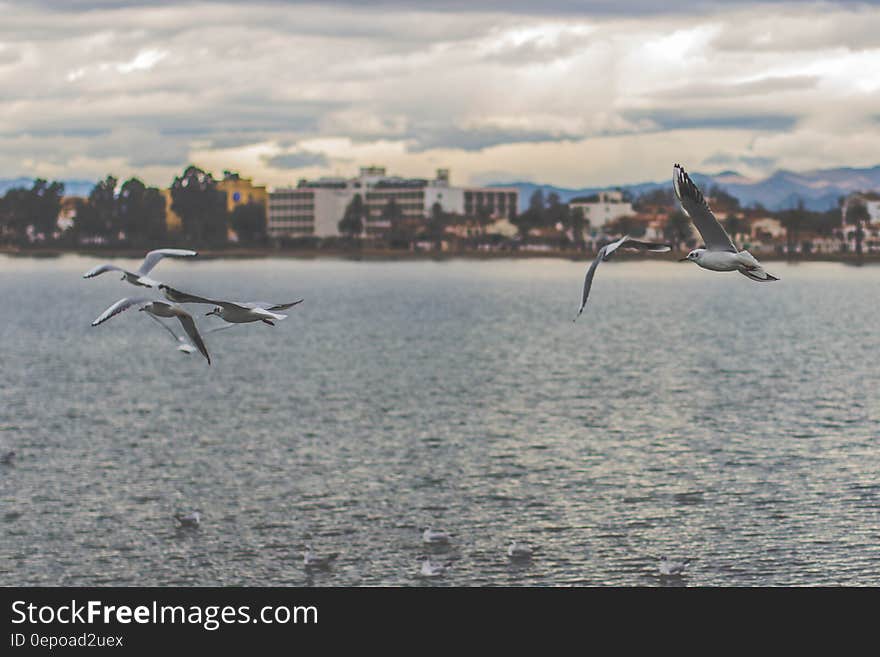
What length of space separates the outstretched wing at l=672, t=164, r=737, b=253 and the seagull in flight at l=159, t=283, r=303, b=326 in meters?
3.00

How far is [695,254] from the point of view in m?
11.0

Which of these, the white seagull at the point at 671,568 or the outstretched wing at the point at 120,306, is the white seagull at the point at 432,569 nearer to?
the white seagull at the point at 671,568

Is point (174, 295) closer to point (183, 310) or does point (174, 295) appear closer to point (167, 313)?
point (183, 310)

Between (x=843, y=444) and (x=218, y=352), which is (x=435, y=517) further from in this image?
(x=218, y=352)

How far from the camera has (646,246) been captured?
10.8m

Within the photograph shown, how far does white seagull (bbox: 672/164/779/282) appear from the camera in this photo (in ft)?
34.7

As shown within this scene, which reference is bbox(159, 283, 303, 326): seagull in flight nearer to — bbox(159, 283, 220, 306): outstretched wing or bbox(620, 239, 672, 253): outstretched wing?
bbox(159, 283, 220, 306): outstretched wing

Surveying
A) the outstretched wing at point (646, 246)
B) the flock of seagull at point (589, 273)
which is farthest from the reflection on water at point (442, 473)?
the outstretched wing at point (646, 246)

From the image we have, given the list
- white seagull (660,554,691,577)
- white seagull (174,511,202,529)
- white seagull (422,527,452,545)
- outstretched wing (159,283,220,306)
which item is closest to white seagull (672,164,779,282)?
outstretched wing (159,283,220,306)

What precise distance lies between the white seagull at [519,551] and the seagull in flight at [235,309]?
46.1 meters

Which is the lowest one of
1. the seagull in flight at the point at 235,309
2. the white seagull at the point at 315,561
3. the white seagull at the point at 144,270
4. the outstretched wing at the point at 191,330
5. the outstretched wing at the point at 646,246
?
the white seagull at the point at 315,561

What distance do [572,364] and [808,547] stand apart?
92.4 m

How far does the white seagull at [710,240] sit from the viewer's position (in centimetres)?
1057
